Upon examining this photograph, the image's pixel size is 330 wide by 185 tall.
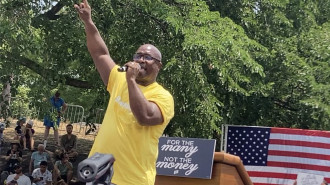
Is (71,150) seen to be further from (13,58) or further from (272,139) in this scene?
(272,139)

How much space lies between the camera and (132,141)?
290 centimetres

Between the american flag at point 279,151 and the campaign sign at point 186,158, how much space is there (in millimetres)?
2966

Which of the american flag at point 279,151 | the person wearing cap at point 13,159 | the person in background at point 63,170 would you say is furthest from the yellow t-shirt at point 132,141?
the person wearing cap at point 13,159

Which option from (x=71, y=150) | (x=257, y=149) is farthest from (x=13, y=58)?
(x=257, y=149)

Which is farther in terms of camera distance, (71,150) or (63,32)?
(71,150)

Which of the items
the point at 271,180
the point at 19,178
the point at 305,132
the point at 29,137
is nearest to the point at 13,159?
the point at 19,178

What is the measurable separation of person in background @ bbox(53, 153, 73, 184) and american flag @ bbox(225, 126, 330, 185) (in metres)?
3.27

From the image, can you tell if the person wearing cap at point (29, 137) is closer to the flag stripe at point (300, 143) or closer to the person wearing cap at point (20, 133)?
the person wearing cap at point (20, 133)

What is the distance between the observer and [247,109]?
12.4 metres

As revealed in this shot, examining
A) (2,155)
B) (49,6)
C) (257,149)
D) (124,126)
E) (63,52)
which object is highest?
(49,6)

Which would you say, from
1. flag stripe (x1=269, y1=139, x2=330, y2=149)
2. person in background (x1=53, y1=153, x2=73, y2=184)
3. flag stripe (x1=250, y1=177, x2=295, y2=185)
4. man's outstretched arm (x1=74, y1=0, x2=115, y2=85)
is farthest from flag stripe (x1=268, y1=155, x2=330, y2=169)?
man's outstretched arm (x1=74, y1=0, x2=115, y2=85)

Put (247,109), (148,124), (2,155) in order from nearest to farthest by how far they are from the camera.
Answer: (148,124), (247,109), (2,155)

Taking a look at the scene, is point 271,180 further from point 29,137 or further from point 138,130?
point 138,130

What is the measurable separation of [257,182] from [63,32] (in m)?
4.28
